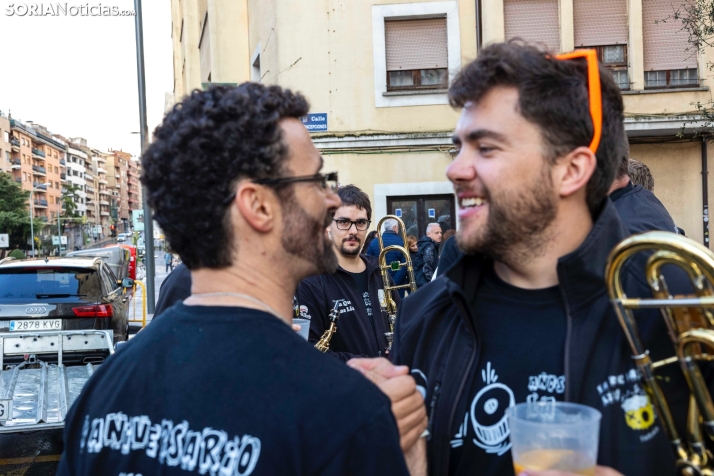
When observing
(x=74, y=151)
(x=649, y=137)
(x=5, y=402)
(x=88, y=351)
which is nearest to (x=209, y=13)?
(x=649, y=137)

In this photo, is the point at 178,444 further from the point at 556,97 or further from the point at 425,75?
the point at 425,75

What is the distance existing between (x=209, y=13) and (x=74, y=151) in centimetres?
14664

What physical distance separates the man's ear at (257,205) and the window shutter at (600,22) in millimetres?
13920

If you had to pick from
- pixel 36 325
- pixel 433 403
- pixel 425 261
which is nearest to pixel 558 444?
pixel 433 403

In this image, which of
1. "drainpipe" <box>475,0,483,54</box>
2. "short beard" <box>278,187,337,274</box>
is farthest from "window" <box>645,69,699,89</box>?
"short beard" <box>278,187,337,274</box>

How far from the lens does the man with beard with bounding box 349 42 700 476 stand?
5.67 ft

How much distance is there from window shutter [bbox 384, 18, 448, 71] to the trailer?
357 inches

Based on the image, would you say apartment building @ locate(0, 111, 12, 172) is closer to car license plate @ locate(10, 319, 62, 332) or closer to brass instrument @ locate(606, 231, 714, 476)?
car license plate @ locate(10, 319, 62, 332)

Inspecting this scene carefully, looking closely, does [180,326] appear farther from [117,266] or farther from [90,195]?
[90,195]

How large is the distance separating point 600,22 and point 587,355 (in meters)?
14.0

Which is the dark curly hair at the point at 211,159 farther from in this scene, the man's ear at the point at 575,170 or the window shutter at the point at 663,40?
the window shutter at the point at 663,40

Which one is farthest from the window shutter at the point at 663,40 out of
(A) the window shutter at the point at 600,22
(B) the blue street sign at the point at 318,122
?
(B) the blue street sign at the point at 318,122

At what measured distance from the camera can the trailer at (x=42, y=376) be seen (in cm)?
601

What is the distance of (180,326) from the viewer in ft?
5.38
